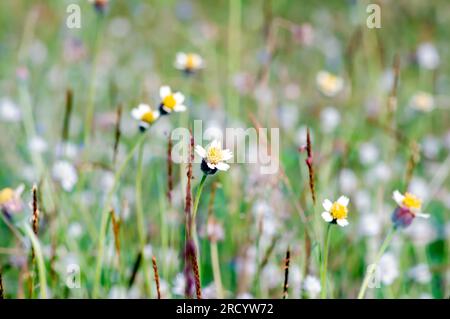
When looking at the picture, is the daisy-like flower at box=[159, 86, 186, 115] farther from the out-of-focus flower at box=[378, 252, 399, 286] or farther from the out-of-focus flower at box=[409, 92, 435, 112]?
the out-of-focus flower at box=[409, 92, 435, 112]

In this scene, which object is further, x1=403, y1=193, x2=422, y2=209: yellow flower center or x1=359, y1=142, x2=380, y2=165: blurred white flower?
x1=359, y1=142, x2=380, y2=165: blurred white flower

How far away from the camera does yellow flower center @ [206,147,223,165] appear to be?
0.74 metres

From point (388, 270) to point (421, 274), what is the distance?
0.31 ft

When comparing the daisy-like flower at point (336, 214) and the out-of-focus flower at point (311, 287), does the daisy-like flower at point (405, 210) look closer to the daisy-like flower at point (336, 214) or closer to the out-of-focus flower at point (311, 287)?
the daisy-like flower at point (336, 214)

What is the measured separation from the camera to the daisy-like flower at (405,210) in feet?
2.62

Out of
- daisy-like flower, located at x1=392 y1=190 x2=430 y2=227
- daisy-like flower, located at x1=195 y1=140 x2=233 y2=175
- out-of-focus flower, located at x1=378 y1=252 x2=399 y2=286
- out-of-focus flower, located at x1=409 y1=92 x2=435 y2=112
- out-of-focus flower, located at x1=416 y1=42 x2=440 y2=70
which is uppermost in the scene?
out-of-focus flower, located at x1=416 y1=42 x2=440 y2=70

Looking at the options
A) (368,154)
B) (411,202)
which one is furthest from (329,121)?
(411,202)

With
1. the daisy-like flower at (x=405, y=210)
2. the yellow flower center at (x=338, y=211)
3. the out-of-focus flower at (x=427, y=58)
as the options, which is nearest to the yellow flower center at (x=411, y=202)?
the daisy-like flower at (x=405, y=210)

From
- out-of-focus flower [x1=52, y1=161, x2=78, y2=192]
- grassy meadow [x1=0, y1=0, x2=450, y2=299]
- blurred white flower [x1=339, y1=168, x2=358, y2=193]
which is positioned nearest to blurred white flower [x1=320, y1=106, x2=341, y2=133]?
grassy meadow [x1=0, y1=0, x2=450, y2=299]

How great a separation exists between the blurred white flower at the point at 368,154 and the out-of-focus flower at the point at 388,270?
499 mm

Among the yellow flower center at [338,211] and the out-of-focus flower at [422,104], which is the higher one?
the out-of-focus flower at [422,104]

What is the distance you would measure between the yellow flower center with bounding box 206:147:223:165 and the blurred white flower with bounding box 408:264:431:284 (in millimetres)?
542
